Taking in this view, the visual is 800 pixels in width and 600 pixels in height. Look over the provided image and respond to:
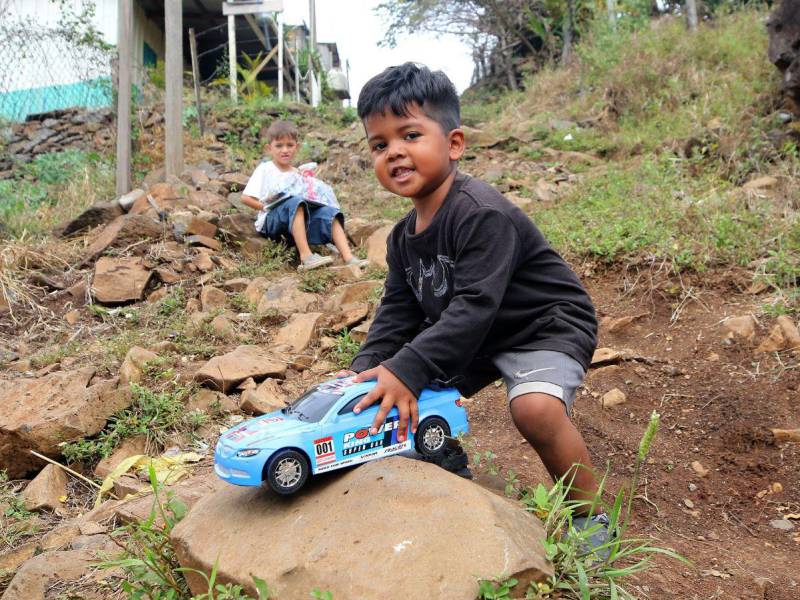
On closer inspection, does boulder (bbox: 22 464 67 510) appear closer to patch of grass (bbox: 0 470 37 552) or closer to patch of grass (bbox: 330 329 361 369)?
patch of grass (bbox: 0 470 37 552)

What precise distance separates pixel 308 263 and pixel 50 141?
6433 mm

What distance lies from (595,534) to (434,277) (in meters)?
0.88

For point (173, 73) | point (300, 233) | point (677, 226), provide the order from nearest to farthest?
point (677, 226) → point (300, 233) → point (173, 73)

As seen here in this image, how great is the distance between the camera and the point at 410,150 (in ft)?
6.90

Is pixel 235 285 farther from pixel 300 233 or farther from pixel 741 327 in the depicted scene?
pixel 741 327

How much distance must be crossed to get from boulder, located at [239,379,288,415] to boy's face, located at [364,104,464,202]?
1.46m

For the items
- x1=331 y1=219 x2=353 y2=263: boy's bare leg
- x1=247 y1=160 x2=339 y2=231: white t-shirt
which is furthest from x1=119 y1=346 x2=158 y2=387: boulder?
x1=247 y1=160 x2=339 y2=231: white t-shirt

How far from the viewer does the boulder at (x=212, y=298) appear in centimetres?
450

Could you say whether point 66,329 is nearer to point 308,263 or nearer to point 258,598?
point 308,263

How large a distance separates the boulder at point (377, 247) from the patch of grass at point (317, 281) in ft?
1.23

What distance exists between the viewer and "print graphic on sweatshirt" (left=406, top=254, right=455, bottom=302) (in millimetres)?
2164

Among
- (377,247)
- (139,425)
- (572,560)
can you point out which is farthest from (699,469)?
(377,247)

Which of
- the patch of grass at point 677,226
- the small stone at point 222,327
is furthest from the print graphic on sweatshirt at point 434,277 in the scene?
the patch of grass at point 677,226

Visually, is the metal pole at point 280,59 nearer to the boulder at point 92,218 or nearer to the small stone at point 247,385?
the boulder at point 92,218
